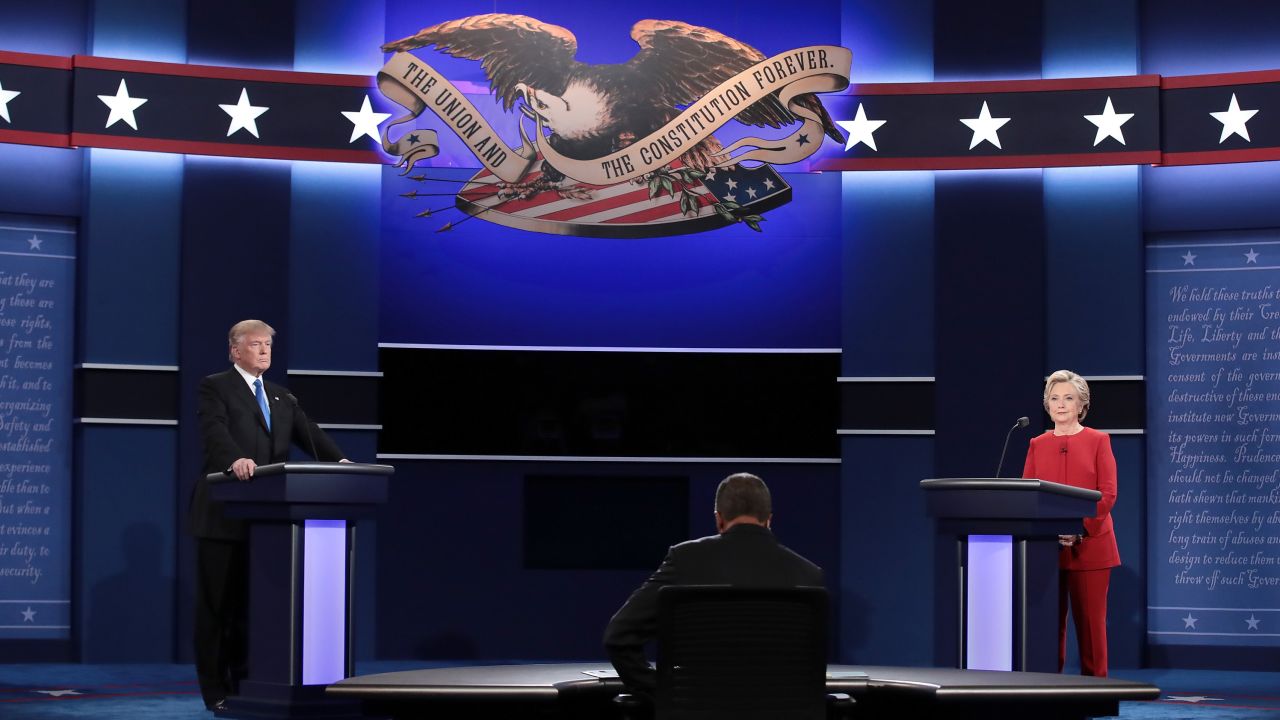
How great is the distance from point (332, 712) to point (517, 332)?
11.0 ft

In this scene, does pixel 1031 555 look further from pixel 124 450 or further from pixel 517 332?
pixel 124 450

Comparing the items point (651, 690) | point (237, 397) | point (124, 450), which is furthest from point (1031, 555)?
point (124, 450)

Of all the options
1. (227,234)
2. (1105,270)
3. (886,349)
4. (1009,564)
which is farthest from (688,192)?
(1009,564)

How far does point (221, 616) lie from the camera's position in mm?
5520

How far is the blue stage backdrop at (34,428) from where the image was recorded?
763cm

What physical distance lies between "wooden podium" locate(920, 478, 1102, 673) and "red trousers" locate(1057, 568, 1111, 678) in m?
0.27

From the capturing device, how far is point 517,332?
8086 millimetres

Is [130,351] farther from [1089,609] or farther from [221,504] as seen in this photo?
[1089,609]

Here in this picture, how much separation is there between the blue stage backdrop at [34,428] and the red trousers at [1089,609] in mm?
5202

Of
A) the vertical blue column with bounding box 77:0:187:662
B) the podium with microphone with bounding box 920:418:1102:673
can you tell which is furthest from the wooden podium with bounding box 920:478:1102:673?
the vertical blue column with bounding box 77:0:187:662

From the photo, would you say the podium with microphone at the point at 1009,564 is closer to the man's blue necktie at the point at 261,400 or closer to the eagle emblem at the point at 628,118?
the man's blue necktie at the point at 261,400

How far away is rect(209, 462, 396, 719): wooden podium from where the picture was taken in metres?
5.07

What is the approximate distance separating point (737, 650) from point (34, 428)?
588cm

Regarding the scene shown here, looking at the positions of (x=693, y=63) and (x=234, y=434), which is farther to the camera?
(x=693, y=63)
